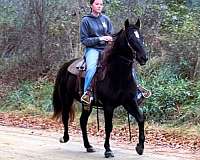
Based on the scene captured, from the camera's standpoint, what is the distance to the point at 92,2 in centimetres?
969

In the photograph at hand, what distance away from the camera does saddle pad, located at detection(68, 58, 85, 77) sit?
10.0 metres

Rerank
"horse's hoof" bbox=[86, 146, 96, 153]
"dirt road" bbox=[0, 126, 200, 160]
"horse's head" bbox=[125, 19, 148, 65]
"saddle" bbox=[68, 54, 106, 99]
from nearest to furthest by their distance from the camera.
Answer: "horse's head" bbox=[125, 19, 148, 65] → "dirt road" bbox=[0, 126, 200, 160] → "saddle" bbox=[68, 54, 106, 99] → "horse's hoof" bbox=[86, 146, 96, 153]

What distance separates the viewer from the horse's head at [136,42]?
8492mm

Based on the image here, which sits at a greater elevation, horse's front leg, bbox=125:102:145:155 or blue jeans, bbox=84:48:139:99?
blue jeans, bbox=84:48:139:99

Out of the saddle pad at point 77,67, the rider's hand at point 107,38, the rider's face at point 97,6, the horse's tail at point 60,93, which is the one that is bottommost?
the horse's tail at point 60,93

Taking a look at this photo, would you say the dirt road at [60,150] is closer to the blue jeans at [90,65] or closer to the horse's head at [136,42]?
the blue jeans at [90,65]

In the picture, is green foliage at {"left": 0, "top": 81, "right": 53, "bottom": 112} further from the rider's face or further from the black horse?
the black horse

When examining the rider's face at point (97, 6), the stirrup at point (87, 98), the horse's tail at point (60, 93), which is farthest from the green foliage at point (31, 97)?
the rider's face at point (97, 6)

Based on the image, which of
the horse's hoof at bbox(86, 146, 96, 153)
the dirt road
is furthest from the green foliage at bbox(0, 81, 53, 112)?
the horse's hoof at bbox(86, 146, 96, 153)

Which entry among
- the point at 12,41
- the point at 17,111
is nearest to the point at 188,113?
the point at 17,111

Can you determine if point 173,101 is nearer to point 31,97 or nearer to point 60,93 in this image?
point 60,93

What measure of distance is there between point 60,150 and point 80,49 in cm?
894

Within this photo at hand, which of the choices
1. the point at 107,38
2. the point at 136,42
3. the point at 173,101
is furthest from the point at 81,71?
the point at 173,101

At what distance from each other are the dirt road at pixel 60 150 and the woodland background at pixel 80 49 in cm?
314
